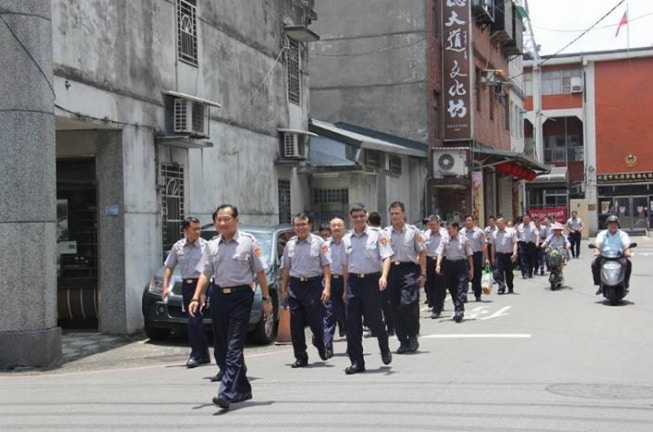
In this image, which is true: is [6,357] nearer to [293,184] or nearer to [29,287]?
[29,287]

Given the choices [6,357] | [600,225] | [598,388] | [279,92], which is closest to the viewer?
[598,388]

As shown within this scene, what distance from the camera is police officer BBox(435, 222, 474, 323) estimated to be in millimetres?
14695

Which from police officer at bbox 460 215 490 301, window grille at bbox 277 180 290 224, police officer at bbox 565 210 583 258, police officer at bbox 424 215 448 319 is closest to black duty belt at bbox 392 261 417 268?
police officer at bbox 424 215 448 319

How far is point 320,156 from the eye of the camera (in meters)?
21.8

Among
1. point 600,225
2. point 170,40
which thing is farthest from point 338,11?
point 600,225

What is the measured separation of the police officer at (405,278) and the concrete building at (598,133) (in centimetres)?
4337

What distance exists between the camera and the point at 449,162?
28234 mm

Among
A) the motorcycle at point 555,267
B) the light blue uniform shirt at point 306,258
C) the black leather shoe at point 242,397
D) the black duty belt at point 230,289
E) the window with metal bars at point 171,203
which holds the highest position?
the window with metal bars at point 171,203

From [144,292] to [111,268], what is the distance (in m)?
1.00

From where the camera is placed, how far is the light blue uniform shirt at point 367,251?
31.9 feet

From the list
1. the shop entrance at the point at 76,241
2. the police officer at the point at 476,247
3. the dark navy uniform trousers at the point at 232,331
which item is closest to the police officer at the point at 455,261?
the police officer at the point at 476,247

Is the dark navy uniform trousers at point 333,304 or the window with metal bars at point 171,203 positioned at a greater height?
the window with metal bars at point 171,203

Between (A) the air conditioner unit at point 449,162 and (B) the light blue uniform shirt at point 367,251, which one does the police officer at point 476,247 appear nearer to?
(B) the light blue uniform shirt at point 367,251

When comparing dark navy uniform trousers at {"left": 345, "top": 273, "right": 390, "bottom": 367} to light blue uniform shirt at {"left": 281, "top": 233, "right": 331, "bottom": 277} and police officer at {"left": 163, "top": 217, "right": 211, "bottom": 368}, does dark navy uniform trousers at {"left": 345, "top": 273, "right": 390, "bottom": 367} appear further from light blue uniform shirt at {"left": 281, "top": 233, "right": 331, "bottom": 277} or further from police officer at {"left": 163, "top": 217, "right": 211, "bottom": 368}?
police officer at {"left": 163, "top": 217, "right": 211, "bottom": 368}
